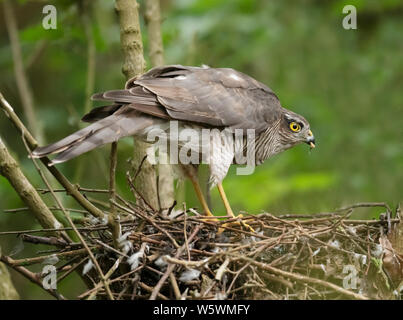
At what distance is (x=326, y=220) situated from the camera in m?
3.85

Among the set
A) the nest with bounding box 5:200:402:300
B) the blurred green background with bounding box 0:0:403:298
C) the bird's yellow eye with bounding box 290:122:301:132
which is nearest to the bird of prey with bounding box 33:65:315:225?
the bird's yellow eye with bounding box 290:122:301:132

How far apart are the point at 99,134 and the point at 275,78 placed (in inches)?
261

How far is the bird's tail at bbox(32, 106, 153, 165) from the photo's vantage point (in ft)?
10.8

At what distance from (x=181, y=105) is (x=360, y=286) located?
5.44 ft

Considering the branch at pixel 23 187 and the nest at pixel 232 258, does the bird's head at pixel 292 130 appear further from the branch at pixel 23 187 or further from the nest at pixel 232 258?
the branch at pixel 23 187

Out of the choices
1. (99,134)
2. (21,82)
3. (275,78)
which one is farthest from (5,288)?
(275,78)

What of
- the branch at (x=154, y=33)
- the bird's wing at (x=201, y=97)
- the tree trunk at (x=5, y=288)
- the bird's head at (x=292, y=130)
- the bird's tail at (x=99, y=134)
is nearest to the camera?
the bird's tail at (x=99, y=134)

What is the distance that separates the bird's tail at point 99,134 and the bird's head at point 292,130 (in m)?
1.52

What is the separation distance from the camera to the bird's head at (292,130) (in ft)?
17.1

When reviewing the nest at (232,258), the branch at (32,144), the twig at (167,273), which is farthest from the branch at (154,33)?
the branch at (32,144)

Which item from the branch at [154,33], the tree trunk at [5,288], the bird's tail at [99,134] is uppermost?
the branch at [154,33]

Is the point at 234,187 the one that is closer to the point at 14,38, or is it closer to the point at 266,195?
the point at 266,195

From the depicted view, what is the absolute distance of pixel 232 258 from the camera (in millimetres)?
3393
